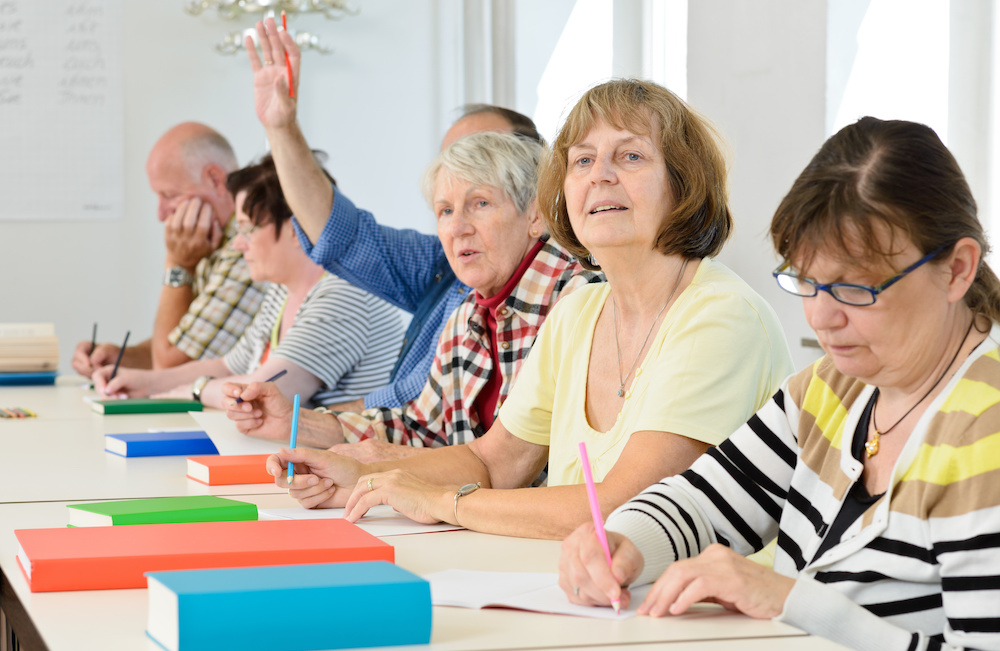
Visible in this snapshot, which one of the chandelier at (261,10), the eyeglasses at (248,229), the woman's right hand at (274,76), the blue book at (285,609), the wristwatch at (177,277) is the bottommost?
the blue book at (285,609)

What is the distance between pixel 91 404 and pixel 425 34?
2.55m

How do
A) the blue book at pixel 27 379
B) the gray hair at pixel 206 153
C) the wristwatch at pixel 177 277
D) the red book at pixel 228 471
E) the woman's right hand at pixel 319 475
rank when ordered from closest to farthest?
the woman's right hand at pixel 319 475 < the red book at pixel 228 471 < the blue book at pixel 27 379 < the wristwatch at pixel 177 277 < the gray hair at pixel 206 153

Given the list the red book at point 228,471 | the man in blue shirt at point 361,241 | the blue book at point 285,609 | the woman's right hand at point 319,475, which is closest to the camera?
the blue book at point 285,609

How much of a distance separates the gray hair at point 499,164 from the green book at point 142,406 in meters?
1.02

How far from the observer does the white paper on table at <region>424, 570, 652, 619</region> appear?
94 cm

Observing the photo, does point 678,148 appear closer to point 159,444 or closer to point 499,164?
point 499,164

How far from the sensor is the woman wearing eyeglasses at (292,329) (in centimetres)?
262

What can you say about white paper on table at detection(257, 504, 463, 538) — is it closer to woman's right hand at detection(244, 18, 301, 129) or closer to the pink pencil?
the pink pencil

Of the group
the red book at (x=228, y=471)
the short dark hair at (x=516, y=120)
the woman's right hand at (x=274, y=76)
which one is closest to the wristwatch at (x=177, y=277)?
the woman's right hand at (x=274, y=76)

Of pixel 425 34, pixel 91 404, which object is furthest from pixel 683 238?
pixel 425 34

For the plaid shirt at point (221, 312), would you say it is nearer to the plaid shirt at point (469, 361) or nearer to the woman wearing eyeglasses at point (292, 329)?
the woman wearing eyeglasses at point (292, 329)

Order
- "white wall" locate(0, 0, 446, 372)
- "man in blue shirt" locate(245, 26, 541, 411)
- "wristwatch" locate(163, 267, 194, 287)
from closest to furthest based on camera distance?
"man in blue shirt" locate(245, 26, 541, 411) < "wristwatch" locate(163, 267, 194, 287) < "white wall" locate(0, 0, 446, 372)

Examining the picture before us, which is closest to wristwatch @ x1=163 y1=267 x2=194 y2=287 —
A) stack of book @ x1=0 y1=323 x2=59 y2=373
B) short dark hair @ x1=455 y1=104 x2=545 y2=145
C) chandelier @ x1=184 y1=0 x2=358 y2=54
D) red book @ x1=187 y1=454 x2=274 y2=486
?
stack of book @ x1=0 y1=323 x2=59 y2=373

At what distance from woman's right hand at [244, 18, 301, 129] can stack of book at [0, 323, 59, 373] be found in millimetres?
1325
